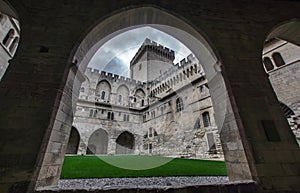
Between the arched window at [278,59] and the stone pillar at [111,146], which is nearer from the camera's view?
the arched window at [278,59]

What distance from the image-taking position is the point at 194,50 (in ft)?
13.7

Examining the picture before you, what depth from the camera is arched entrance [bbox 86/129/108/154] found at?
734 inches

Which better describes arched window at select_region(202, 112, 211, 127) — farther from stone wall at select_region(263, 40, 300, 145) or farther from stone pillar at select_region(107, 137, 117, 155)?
stone pillar at select_region(107, 137, 117, 155)

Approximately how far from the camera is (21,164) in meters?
1.88

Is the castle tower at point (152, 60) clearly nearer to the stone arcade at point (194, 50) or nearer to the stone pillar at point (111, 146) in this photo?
the stone pillar at point (111, 146)

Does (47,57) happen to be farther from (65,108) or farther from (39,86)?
(65,108)

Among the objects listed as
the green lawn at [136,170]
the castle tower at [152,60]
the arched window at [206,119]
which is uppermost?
the castle tower at [152,60]

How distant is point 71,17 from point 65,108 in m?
2.22

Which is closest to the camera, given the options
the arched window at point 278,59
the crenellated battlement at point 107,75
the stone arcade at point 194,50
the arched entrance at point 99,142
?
the stone arcade at point 194,50

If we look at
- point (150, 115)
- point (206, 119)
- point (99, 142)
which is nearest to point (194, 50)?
point (206, 119)

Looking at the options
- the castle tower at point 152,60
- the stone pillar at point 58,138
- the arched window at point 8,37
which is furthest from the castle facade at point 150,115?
the stone pillar at point 58,138

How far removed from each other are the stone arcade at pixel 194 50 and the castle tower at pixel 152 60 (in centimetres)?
2515

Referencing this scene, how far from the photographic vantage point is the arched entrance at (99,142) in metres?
18.7

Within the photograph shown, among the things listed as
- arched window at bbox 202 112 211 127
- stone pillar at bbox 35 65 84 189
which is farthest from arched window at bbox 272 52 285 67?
stone pillar at bbox 35 65 84 189
